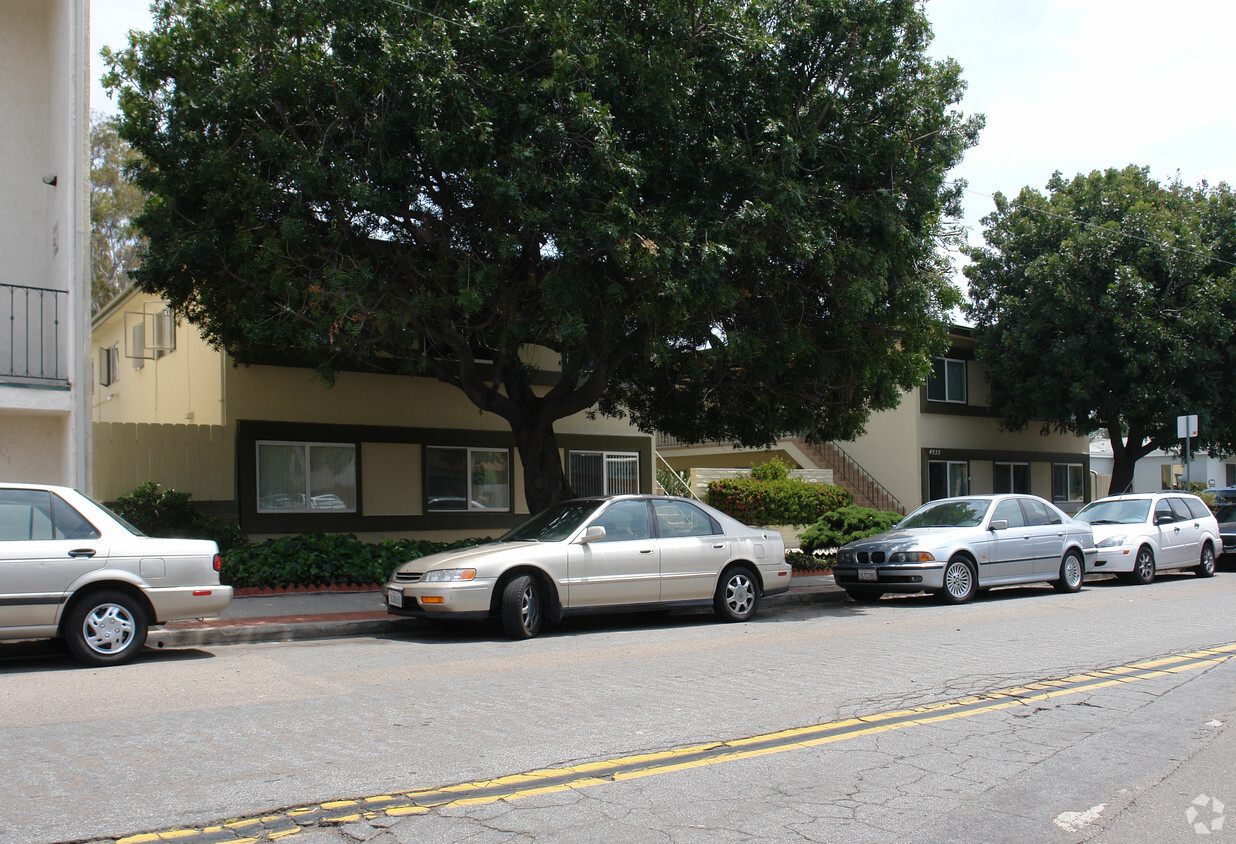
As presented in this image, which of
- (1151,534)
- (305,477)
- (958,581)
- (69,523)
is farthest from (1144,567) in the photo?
(69,523)

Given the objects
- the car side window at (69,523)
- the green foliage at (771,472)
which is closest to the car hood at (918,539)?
the green foliage at (771,472)

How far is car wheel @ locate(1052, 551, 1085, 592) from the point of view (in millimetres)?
15625

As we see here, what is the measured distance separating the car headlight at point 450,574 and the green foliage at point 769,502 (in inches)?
491

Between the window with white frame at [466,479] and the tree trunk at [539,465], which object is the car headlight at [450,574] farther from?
the window with white frame at [466,479]

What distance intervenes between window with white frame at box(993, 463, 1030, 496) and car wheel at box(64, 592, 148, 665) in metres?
25.5

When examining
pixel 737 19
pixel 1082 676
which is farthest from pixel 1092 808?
pixel 737 19

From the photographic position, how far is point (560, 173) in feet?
40.1

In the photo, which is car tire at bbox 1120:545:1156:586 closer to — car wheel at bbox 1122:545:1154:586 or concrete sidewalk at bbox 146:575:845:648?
car wheel at bbox 1122:545:1154:586

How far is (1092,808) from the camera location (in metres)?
5.07

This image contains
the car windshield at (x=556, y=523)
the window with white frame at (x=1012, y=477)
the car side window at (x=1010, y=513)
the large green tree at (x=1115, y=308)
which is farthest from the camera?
the window with white frame at (x=1012, y=477)

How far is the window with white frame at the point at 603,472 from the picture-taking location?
21.3 m

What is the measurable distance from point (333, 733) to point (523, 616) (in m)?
4.19

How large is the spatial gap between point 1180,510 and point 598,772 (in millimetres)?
16932

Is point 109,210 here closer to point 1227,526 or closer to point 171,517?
point 171,517
